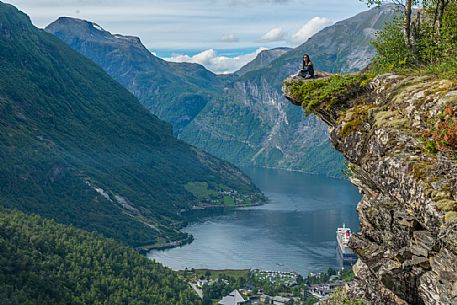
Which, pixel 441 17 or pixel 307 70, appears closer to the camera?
pixel 441 17

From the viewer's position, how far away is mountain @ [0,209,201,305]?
75.7 meters

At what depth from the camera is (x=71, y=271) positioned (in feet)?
291

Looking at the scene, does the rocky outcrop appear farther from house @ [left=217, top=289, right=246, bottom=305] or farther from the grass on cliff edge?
house @ [left=217, top=289, right=246, bottom=305]

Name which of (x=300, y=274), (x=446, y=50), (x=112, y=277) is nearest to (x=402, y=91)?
(x=446, y=50)

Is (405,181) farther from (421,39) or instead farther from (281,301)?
(281,301)

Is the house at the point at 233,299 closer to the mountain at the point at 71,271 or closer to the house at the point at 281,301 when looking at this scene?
the mountain at the point at 71,271

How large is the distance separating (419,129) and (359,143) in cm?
304

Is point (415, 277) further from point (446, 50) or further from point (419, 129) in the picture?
point (446, 50)

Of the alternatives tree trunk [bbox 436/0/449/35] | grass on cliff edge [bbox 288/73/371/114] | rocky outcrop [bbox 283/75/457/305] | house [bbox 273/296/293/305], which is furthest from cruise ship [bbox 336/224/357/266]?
rocky outcrop [bbox 283/75/457/305]

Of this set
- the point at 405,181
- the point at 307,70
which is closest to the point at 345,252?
the point at 307,70

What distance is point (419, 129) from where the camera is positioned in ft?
60.1

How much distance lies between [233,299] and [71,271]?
2986 cm

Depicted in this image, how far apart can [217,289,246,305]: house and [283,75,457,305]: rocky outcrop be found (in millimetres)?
79702

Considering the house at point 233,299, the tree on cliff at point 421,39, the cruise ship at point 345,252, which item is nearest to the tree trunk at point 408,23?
the tree on cliff at point 421,39
